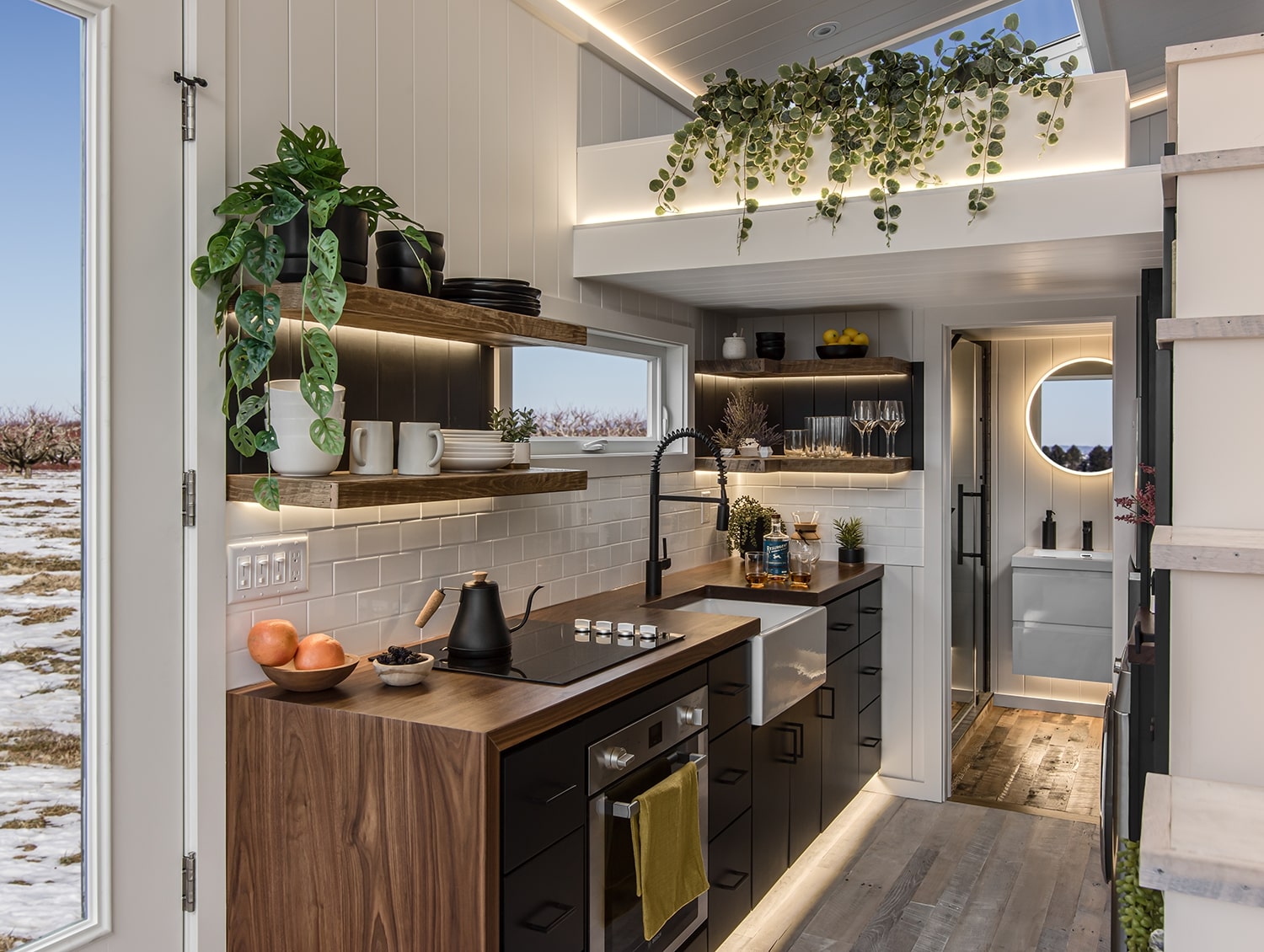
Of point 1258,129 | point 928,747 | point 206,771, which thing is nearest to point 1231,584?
point 1258,129

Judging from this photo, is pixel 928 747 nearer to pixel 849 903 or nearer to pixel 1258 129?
pixel 849 903

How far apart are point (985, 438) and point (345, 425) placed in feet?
14.7

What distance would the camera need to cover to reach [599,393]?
365 cm

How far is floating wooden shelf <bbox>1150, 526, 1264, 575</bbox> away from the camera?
1.22 meters

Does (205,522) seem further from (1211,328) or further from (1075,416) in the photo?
(1075,416)

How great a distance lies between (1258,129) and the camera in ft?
4.62

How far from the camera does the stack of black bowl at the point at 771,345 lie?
443cm

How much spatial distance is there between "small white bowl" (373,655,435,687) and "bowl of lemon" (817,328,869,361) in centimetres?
274

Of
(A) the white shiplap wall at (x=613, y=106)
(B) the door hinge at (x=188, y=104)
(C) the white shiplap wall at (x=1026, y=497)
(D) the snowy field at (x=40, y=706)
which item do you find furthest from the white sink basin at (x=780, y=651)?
(C) the white shiplap wall at (x=1026, y=497)

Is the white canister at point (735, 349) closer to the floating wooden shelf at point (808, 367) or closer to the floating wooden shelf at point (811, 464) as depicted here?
the floating wooden shelf at point (808, 367)

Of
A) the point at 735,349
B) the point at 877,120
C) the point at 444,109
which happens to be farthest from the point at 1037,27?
the point at 444,109

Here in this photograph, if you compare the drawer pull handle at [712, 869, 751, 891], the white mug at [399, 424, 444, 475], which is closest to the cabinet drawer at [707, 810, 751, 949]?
the drawer pull handle at [712, 869, 751, 891]

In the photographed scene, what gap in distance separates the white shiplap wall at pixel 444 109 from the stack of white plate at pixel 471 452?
49 cm

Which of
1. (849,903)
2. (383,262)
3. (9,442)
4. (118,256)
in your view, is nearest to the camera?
(9,442)
